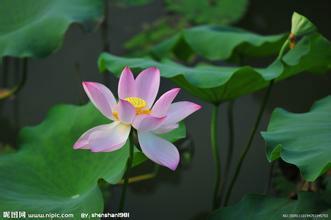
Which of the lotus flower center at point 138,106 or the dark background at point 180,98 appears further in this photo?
the dark background at point 180,98

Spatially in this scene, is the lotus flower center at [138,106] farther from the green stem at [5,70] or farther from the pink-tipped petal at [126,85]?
the green stem at [5,70]

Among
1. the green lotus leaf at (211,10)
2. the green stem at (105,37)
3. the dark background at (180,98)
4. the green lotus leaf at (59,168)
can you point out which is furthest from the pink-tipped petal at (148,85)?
the green lotus leaf at (211,10)

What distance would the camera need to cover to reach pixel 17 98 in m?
2.34

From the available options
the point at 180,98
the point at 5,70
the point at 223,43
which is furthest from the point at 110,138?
the point at 5,70

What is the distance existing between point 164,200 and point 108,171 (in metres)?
0.90

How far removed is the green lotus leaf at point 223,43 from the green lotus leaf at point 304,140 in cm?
40

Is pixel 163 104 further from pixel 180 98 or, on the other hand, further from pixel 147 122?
pixel 180 98

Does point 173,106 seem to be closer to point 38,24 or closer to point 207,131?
point 38,24

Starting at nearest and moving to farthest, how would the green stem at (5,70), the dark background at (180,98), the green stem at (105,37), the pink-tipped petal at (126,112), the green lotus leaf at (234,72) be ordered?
the pink-tipped petal at (126,112) → the green lotus leaf at (234,72) → the dark background at (180,98) → the green stem at (105,37) → the green stem at (5,70)

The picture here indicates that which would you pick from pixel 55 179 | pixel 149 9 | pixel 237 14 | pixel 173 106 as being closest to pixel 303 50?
pixel 173 106

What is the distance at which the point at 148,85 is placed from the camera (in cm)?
94

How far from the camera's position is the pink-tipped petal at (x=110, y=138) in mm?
838

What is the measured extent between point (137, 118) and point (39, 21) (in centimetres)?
68

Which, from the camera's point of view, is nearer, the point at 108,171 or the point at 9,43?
the point at 108,171
